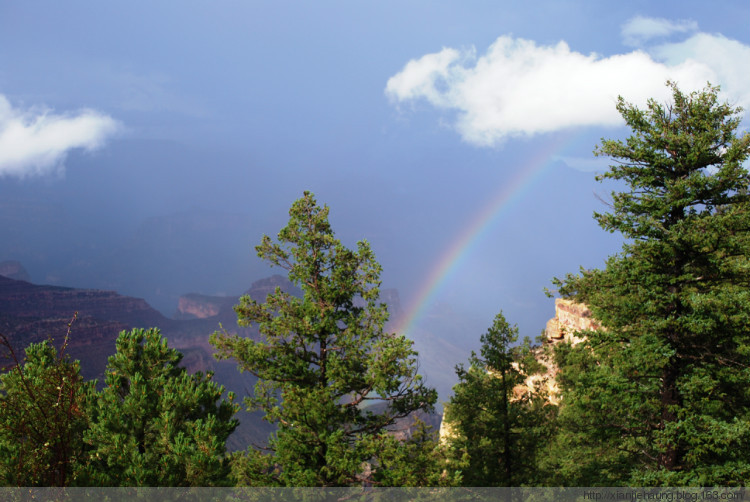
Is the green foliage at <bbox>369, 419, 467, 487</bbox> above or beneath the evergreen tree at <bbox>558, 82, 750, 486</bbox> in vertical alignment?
beneath

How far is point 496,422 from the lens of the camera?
18.8 meters

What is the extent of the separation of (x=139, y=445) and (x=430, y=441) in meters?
8.77

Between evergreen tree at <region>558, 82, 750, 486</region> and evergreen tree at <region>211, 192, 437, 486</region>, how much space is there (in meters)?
5.37

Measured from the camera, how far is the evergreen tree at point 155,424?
12047 mm

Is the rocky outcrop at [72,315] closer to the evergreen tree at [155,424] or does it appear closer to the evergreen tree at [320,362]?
the evergreen tree at [155,424]

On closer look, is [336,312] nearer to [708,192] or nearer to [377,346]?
[377,346]

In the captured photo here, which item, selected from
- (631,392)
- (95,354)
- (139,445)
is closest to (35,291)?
(95,354)

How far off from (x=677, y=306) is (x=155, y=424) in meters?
14.0

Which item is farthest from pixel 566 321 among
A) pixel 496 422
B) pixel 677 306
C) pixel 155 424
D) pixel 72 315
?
pixel 72 315

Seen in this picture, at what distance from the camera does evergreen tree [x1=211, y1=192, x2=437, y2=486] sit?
13.1 metres

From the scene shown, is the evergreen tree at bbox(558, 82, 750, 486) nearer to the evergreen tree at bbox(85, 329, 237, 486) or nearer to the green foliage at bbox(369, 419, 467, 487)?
the green foliage at bbox(369, 419, 467, 487)

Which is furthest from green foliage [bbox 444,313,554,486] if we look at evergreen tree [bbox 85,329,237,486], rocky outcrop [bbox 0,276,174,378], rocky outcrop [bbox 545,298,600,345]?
rocky outcrop [bbox 0,276,174,378]

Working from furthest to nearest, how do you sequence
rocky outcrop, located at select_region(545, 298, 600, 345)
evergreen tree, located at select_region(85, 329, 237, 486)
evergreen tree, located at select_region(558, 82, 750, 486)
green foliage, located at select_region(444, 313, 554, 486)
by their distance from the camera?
rocky outcrop, located at select_region(545, 298, 600, 345)
green foliage, located at select_region(444, 313, 554, 486)
evergreen tree, located at select_region(85, 329, 237, 486)
evergreen tree, located at select_region(558, 82, 750, 486)

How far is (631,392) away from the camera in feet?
38.8
